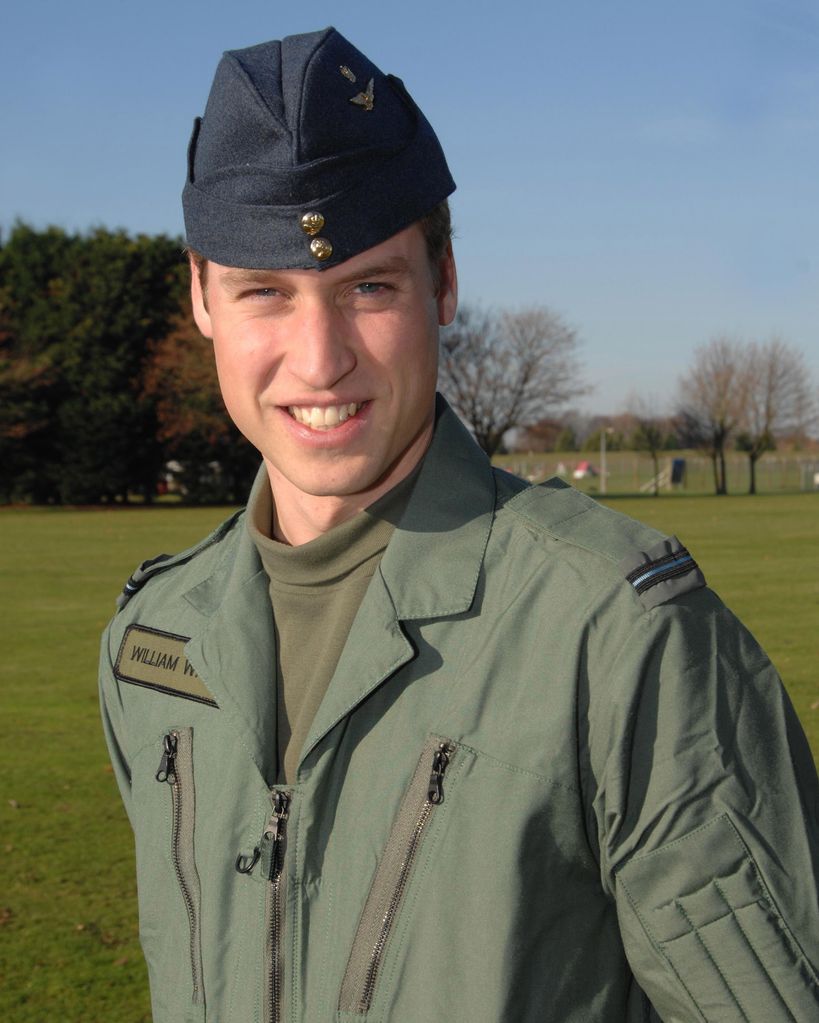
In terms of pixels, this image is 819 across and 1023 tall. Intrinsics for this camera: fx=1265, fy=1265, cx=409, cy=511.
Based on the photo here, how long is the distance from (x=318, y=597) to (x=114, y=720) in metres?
0.54

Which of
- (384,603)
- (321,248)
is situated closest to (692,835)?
(384,603)

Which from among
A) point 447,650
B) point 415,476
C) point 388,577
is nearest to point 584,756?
point 447,650

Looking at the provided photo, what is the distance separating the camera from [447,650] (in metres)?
1.84

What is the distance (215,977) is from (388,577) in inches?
25.9

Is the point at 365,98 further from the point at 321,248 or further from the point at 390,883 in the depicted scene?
the point at 390,883

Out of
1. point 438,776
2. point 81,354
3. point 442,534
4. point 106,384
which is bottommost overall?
point 438,776

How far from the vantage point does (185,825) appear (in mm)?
2023

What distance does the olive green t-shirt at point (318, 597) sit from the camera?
202 cm

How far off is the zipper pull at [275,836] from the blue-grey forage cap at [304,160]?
2.69ft

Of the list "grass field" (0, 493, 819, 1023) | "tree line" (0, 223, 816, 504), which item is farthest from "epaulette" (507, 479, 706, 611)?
"tree line" (0, 223, 816, 504)

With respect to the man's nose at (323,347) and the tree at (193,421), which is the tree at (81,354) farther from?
the man's nose at (323,347)

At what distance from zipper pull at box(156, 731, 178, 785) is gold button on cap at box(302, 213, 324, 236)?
0.85 meters

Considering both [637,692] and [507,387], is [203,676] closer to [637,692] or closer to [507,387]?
[637,692]

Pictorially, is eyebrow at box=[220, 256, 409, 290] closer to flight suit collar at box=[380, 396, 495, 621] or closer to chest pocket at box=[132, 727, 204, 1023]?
flight suit collar at box=[380, 396, 495, 621]
